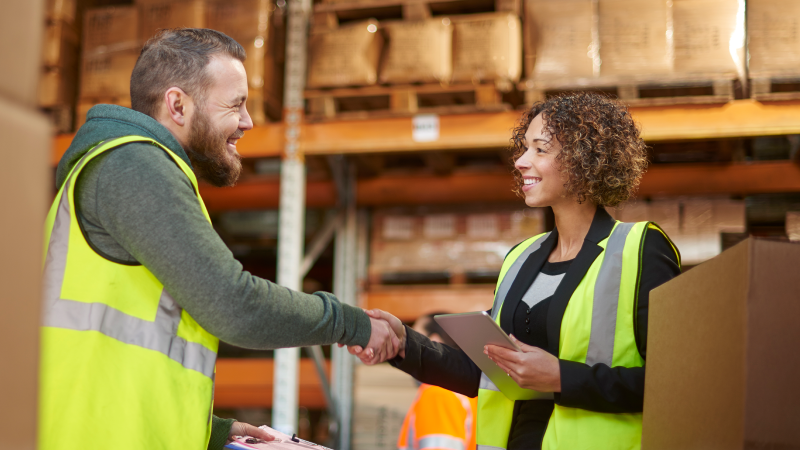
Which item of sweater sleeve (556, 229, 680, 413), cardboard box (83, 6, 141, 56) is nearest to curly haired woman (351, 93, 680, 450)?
sweater sleeve (556, 229, 680, 413)

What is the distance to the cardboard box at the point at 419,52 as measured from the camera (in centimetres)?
465

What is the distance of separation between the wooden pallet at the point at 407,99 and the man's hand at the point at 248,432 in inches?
122

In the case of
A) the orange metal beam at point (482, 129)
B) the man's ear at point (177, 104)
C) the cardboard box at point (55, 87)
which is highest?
the cardboard box at point (55, 87)

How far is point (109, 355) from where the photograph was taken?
148 centimetres

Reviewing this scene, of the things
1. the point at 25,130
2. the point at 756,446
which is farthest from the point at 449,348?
the point at 25,130

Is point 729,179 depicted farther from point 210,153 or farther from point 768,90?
point 210,153

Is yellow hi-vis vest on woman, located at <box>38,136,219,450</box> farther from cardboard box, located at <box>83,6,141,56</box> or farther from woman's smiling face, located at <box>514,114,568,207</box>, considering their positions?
cardboard box, located at <box>83,6,141,56</box>

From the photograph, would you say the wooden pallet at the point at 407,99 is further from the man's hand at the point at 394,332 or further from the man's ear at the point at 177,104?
the man's ear at the point at 177,104

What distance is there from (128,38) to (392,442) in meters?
3.74

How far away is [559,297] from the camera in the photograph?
2.09m

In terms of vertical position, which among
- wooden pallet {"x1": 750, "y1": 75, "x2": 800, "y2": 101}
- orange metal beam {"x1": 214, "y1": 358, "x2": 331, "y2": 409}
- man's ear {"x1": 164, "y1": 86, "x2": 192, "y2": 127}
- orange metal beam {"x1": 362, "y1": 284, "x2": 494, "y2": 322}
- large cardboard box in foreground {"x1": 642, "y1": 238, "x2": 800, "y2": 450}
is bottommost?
orange metal beam {"x1": 214, "y1": 358, "x2": 331, "y2": 409}

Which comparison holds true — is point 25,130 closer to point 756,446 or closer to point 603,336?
point 756,446

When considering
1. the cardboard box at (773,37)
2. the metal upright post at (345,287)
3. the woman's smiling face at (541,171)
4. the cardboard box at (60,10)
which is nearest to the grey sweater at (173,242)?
the woman's smiling face at (541,171)

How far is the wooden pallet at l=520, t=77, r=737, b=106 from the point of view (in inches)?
168
